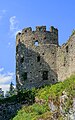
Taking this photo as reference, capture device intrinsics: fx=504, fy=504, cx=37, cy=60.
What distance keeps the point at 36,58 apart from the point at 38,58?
8.6 inches

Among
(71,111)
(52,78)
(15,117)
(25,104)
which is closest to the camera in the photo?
(71,111)

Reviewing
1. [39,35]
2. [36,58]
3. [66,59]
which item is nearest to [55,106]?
[66,59]

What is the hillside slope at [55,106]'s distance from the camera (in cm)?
3631

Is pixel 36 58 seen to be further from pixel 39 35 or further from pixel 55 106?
pixel 55 106

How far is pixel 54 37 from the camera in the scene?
55.5m

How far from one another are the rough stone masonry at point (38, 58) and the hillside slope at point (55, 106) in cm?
826

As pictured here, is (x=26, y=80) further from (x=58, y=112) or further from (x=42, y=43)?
(x=58, y=112)

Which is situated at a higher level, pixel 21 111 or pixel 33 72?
pixel 33 72

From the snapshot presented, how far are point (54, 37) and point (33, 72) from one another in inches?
184

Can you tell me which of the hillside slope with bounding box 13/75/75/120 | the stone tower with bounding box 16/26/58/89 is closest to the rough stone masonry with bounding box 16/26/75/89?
the stone tower with bounding box 16/26/58/89

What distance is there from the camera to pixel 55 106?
38.6 m

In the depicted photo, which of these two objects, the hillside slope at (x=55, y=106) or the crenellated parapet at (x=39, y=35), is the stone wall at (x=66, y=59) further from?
the hillside slope at (x=55, y=106)

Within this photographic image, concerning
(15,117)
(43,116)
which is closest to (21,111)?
(15,117)

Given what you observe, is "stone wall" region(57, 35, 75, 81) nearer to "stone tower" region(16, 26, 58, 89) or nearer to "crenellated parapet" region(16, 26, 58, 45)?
"stone tower" region(16, 26, 58, 89)
